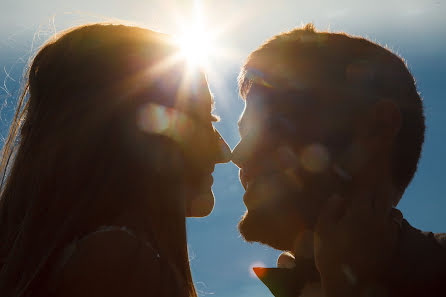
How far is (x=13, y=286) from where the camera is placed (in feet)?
8.32

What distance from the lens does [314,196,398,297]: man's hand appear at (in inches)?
144

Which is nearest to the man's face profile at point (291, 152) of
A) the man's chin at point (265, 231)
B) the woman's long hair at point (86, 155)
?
the man's chin at point (265, 231)

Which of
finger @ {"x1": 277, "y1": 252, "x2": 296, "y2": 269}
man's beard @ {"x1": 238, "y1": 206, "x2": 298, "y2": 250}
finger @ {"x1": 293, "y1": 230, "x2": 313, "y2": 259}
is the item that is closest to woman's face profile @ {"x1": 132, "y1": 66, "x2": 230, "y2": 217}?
man's beard @ {"x1": 238, "y1": 206, "x2": 298, "y2": 250}

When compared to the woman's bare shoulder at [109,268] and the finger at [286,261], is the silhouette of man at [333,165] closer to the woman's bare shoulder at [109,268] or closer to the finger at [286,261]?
the finger at [286,261]

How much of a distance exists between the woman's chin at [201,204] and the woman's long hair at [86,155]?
0.70m

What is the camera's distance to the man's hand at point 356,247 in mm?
3662

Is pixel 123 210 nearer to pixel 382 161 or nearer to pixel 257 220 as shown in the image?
pixel 257 220

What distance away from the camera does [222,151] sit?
14.5ft

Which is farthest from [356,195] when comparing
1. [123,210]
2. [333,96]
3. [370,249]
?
[123,210]

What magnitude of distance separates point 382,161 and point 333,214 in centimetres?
88

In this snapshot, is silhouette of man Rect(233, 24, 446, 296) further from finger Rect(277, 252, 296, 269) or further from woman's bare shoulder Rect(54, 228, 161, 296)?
woman's bare shoulder Rect(54, 228, 161, 296)

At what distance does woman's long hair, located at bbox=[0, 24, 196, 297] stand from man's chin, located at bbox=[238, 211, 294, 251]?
163 cm

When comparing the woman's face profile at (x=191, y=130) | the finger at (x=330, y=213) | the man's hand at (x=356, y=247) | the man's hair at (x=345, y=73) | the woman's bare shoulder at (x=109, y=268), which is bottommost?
the woman's bare shoulder at (x=109, y=268)

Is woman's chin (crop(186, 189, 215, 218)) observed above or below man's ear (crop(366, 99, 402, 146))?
below
